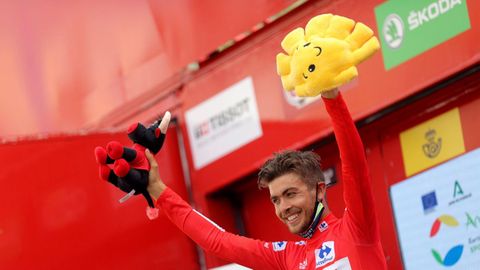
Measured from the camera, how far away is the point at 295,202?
12.7 feet

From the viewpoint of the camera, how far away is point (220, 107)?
6.08 m

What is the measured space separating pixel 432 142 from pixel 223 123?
4.44 ft

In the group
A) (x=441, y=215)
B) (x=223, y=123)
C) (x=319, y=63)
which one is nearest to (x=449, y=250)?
(x=441, y=215)

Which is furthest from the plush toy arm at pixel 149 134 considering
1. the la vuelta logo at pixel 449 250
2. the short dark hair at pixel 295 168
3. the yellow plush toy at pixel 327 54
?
the la vuelta logo at pixel 449 250

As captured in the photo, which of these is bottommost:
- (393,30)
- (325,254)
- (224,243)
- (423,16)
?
(224,243)

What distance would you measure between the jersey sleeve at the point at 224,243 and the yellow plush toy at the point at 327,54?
76cm

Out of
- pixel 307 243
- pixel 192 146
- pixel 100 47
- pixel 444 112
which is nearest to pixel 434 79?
pixel 444 112

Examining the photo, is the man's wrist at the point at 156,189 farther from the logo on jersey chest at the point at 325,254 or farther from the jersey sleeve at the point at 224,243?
the logo on jersey chest at the point at 325,254

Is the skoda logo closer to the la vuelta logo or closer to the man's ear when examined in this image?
the la vuelta logo

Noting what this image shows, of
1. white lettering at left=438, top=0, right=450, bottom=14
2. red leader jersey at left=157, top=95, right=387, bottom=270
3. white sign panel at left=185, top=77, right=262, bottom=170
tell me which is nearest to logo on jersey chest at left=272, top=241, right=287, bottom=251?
red leader jersey at left=157, top=95, right=387, bottom=270

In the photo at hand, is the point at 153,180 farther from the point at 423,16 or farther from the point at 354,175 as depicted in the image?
the point at 423,16

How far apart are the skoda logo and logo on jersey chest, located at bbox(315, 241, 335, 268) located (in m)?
1.50

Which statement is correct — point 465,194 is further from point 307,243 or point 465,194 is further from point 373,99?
→ point 307,243

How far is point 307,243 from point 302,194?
0.20 metres
